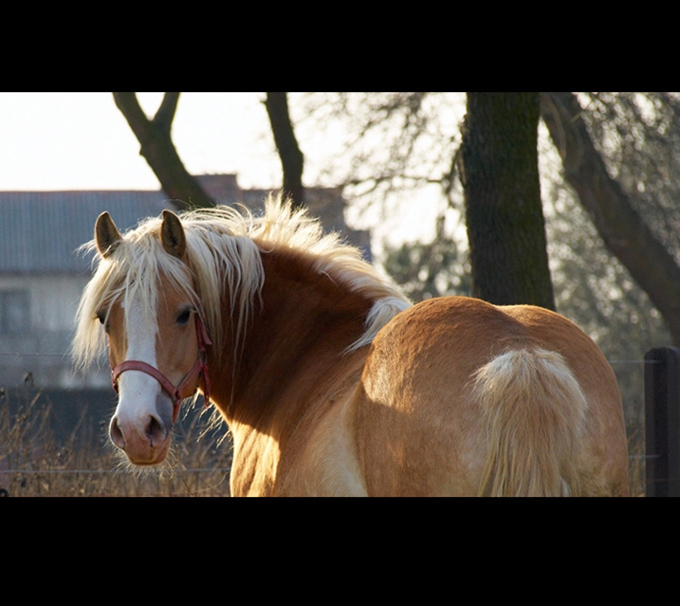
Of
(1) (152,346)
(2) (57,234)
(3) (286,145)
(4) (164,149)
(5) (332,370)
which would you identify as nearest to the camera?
(1) (152,346)

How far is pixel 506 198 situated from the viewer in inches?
214

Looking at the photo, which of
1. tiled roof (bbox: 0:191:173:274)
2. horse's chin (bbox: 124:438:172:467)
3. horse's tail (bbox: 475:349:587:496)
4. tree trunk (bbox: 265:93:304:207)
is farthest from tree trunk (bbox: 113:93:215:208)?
tiled roof (bbox: 0:191:173:274)

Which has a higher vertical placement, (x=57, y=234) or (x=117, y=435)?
(x=57, y=234)

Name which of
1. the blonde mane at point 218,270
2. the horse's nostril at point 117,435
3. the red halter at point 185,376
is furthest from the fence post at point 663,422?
the horse's nostril at point 117,435

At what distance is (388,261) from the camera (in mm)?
19391

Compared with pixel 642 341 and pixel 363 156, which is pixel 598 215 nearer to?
pixel 363 156

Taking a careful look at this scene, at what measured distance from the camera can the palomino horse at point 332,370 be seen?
2.36 metres

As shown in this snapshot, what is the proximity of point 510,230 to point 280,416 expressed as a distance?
8.61 feet

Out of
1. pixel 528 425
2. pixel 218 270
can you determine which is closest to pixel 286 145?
pixel 218 270

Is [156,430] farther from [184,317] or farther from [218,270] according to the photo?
[218,270]

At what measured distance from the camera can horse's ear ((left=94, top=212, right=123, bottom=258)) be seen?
3.44 metres

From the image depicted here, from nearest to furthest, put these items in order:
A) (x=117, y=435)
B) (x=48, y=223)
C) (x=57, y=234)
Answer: (x=117, y=435) → (x=48, y=223) → (x=57, y=234)

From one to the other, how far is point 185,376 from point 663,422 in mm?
3490
